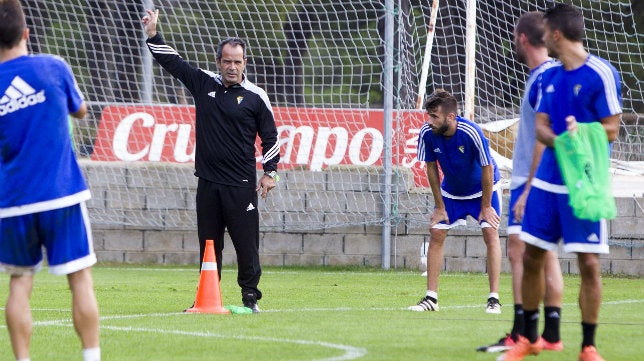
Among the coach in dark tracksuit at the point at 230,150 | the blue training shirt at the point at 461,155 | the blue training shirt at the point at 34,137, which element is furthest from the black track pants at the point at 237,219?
the blue training shirt at the point at 34,137

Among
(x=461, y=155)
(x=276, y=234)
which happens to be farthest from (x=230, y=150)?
(x=276, y=234)

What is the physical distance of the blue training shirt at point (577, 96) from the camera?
6.84 metres

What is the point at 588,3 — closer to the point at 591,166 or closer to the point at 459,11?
the point at 459,11

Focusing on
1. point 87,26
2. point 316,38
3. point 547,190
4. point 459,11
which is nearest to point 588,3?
point 459,11

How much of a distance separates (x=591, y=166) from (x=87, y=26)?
516 inches

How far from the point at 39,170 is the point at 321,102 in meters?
12.2

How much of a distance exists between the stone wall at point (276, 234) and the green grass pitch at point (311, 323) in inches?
55.0

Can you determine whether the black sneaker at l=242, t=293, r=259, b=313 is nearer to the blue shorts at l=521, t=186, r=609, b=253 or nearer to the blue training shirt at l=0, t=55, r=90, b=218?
the blue shorts at l=521, t=186, r=609, b=253

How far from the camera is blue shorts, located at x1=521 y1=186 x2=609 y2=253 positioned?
688 centimetres

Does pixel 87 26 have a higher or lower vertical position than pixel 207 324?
higher

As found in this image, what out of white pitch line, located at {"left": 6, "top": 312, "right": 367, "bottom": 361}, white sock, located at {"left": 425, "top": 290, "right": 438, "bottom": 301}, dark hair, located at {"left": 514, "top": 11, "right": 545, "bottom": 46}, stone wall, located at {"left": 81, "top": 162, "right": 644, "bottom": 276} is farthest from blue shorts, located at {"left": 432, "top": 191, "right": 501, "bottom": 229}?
stone wall, located at {"left": 81, "top": 162, "right": 644, "bottom": 276}

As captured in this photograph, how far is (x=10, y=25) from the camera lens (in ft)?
20.6

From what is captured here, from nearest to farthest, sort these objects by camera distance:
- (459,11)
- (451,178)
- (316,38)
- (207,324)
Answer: (207,324) → (451,178) → (459,11) → (316,38)

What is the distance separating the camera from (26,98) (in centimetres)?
623
